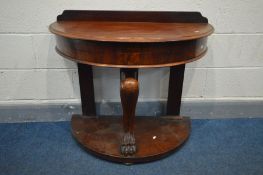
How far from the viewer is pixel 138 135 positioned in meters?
1.29

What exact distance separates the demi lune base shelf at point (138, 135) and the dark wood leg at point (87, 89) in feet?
0.15

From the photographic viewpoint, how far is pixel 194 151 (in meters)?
1.27

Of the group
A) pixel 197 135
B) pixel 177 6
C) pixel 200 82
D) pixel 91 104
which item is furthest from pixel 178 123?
pixel 177 6

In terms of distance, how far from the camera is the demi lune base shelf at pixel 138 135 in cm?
117

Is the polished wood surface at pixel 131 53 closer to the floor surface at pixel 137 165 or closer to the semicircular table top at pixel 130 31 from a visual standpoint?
the semicircular table top at pixel 130 31

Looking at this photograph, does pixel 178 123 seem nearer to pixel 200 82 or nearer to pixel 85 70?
pixel 200 82

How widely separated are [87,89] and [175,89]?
0.45 metres

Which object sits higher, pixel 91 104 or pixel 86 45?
pixel 86 45

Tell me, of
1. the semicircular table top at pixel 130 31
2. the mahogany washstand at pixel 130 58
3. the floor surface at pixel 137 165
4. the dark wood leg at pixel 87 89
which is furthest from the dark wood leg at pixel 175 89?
the dark wood leg at pixel 87 89

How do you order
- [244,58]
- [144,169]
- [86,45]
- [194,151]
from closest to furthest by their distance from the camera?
Result: [86,45] < [144,169] < [194,151] < [244,58]

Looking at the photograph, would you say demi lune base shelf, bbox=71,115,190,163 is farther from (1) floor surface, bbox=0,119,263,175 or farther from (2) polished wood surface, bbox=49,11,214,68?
(2) polished wood surface, bbox=49,11,214,68

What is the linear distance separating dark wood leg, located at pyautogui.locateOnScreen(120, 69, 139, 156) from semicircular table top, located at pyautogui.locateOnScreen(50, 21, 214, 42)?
0.49ft

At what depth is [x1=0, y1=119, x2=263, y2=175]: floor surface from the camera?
1146mm

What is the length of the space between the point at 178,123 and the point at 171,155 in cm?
21
